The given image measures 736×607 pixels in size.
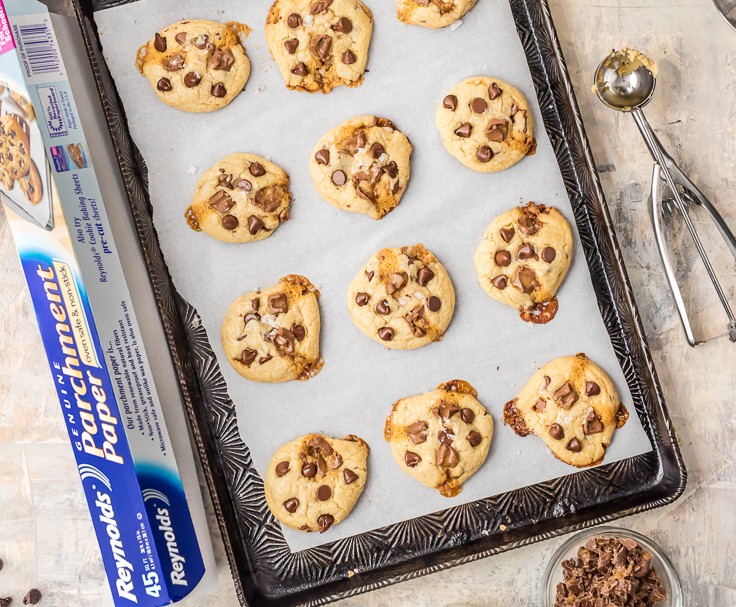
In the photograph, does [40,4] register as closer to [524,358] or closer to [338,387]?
[338,387]

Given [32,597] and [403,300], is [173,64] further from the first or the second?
[32,597]

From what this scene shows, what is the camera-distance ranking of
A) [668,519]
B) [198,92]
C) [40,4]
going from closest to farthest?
[40,4]
[198,92]
[668,519]

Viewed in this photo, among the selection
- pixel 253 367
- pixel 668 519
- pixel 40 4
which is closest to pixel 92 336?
pixel 253 367

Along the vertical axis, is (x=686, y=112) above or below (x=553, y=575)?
above

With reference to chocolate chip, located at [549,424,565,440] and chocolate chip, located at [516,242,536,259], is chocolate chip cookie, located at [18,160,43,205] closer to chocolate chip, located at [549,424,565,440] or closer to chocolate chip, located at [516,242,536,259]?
chocolate chip, located at [516,242,536,259]

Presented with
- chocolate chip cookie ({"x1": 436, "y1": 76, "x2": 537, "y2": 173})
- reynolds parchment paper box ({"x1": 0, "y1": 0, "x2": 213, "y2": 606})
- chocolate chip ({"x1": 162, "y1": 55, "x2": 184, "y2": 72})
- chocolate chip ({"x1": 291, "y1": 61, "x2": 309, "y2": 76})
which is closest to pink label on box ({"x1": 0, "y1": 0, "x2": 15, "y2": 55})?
reynolds parchment paper box ({"x1": 0, "y1": 0, "x2": 213, "y2": 606})

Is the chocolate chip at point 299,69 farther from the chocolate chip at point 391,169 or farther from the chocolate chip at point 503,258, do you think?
the chocolate chip at point 503,258

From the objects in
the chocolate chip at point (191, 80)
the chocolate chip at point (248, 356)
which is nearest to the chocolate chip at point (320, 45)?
the chocolate chip at point (191, 80)

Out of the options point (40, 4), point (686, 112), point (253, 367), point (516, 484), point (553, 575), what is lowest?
point (553, 575)
